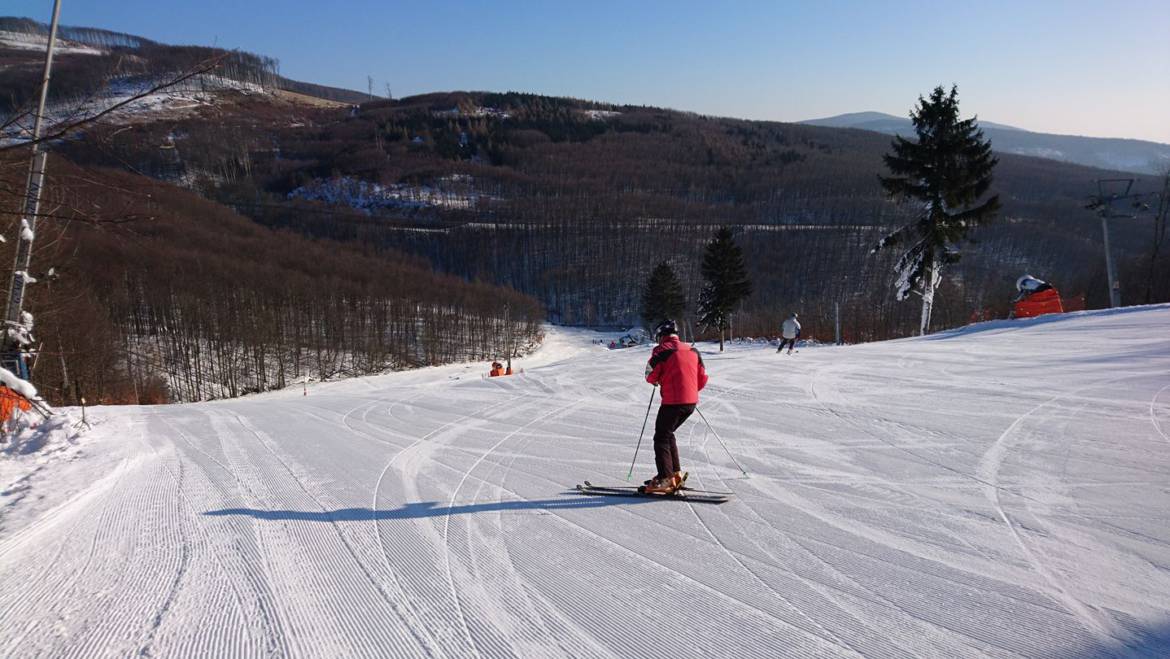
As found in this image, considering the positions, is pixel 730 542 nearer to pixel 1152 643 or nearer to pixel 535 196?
pixel 1152 643

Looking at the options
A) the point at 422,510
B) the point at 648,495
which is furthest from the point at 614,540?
the point at 422,510

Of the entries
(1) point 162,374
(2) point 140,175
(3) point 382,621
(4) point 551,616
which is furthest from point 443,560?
(1) point 162,374

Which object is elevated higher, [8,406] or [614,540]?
[8,406]

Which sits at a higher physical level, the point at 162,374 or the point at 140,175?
the point at 140,175

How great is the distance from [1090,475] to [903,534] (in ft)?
9.03

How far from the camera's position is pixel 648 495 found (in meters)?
5.74

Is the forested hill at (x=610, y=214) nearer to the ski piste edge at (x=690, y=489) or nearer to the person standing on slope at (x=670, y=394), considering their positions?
the ski piste edge at (x=690, y=489)

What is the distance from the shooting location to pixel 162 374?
5303 centimetres

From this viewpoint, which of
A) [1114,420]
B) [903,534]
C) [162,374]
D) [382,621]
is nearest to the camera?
[382,621]

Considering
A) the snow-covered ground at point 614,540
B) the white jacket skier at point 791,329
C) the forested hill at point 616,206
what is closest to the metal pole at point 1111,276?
the white jacket skier at point 791,329

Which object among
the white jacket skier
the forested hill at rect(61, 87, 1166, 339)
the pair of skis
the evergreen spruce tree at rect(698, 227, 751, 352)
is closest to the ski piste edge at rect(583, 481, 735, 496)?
the pair of skis

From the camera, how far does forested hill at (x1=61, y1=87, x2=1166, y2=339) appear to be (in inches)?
3984

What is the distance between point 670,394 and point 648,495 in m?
1.05

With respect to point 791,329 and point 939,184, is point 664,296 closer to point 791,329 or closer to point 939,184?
point 939,184
